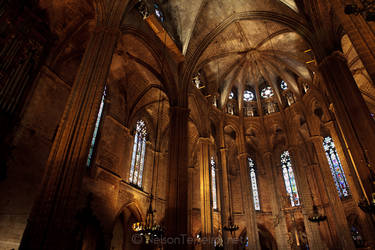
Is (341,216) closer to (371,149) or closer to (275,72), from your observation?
(371,149)

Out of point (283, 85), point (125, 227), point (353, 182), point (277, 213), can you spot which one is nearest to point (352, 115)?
point (353, 182)

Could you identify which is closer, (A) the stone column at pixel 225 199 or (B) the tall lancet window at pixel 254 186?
(A) the stone column at pixel 225 199

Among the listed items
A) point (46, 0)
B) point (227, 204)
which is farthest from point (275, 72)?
point (46, 0)

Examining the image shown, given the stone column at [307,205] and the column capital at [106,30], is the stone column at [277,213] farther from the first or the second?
the column capital at [106,30]

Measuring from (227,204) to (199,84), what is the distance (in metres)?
8.72

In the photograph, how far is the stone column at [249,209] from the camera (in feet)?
51.7

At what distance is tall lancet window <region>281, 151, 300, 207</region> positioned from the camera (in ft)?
71.7

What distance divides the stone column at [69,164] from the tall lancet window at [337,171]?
20.3 m

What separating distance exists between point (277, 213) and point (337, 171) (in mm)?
7153

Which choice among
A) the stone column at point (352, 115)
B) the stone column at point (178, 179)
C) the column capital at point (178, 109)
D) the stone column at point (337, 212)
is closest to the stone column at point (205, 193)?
the stone column at point (178, 179)

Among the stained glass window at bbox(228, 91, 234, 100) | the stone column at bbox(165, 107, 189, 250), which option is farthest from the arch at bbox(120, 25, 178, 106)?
the stained glass window at bbox(228, 91, 234, 100)

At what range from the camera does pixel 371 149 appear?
311 inches

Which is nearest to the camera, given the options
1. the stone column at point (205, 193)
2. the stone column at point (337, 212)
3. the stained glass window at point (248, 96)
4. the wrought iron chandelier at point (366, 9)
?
the wrought iron chandelier at point (366, 9)

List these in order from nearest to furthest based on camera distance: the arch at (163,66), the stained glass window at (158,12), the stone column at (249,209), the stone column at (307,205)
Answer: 1. the arch at (163,66)
2. the stained glass window at (158,12)
3. the stone column at (307,205)
4. the stone column at (249,209)
